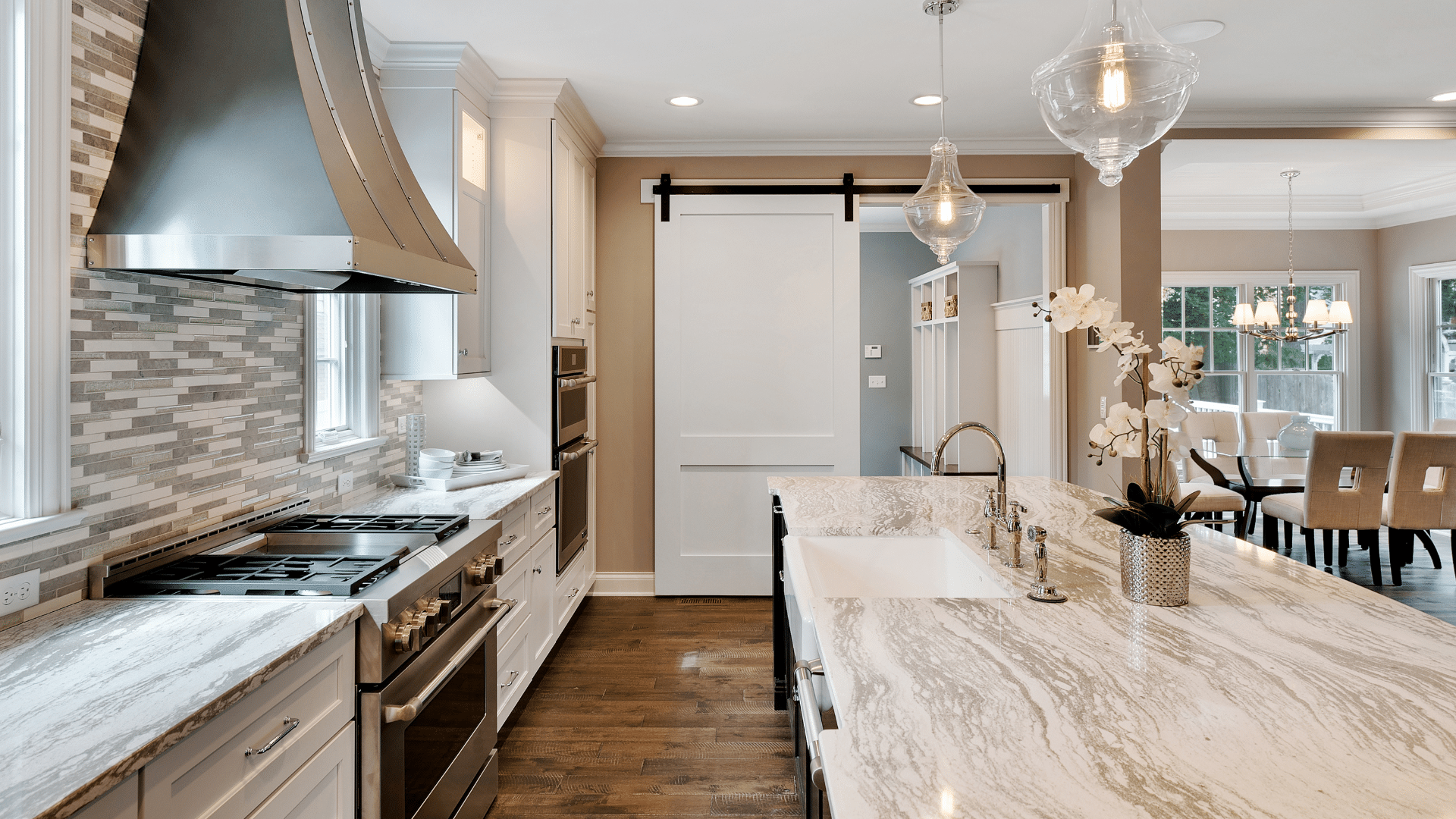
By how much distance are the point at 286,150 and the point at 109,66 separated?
1.37 ft

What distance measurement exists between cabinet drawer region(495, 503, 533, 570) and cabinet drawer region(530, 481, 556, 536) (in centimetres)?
6

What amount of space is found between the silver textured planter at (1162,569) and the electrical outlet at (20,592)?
6.71ft

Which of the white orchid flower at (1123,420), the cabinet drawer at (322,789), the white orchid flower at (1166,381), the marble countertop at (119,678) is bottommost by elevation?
the cabinet drawer at (322,789)

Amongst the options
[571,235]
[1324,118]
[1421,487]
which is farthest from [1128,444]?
[1421,487]

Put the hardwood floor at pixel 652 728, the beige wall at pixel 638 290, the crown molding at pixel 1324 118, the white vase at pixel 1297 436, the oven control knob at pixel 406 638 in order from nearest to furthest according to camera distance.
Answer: the oven control knob at pixel 406 638, the hardwood floor at pixel 652 728, the crown molding at pixel 1324 118, the beige wall at pixel 638 290, the white vase at pixel 1297 436

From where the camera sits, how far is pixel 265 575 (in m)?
1.70

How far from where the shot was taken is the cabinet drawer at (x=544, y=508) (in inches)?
122

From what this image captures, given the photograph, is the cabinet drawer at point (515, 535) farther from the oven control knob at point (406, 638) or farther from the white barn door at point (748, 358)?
the white barn door at point (748, 358)

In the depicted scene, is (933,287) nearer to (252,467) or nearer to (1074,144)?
(1074,144)

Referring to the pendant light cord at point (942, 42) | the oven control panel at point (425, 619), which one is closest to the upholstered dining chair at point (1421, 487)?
the pendant light cord at point (942, 42)

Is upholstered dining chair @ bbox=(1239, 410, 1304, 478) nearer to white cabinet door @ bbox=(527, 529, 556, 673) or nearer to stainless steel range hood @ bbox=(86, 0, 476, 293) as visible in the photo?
white cabinet door @ bbox=(527, 529, 556, 673)

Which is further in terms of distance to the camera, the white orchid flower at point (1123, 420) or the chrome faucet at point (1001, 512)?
the chrome faucet at point (1001, 512)

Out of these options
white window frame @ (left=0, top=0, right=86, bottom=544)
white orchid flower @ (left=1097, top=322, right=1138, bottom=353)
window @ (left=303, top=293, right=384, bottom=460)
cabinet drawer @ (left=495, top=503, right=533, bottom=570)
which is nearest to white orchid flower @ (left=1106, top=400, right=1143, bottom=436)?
white orchid flower @ (left=1097, top=322, right=1138, bottom=353)

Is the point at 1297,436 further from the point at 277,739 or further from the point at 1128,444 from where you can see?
the point at 277,739
